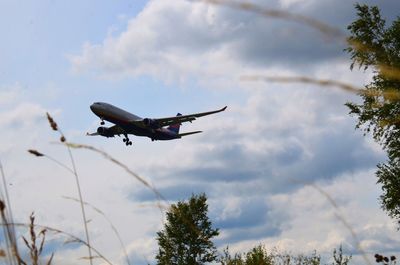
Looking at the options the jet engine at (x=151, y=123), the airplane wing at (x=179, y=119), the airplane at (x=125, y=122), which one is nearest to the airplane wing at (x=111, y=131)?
the airplane at (x=125, y=122)

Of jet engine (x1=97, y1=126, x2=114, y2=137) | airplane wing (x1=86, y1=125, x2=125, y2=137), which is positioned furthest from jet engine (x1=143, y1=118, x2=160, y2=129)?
jet engine (x1=97, y1=126, x2=114, y2=137)

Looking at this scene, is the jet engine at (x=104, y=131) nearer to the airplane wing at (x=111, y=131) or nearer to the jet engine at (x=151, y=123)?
the airplane wing at (x=111, y=131)

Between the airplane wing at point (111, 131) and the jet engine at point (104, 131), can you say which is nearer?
the jet engine at point (104, 131)

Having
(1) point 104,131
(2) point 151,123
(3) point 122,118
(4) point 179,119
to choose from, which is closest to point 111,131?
(1) point 104,131

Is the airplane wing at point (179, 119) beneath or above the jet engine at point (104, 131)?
beneath

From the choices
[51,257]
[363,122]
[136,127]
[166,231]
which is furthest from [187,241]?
[51,257]

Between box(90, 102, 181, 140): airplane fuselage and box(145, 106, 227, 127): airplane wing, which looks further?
box(90, 102, 181, 140): airplane fuselage

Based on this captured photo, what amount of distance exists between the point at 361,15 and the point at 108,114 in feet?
70.1

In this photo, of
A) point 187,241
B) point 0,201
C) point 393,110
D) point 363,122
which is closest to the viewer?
point 0,201

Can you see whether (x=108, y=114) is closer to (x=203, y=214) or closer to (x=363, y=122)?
(x=203, y=214)

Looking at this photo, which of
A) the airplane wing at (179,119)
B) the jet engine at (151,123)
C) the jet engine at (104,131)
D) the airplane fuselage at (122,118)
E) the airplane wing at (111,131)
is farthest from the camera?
the airplane wing at (111,131)

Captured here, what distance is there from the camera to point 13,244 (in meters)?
2.04

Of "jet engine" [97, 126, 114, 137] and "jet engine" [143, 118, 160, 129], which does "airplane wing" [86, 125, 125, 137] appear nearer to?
"jet engine" [97, 126, 114, 137]

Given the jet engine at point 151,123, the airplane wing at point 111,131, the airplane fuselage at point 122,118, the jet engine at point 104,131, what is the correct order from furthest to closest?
the airplane wing at point 111,131 → the jet engine at point 104,131 → the airplane fuselage at point 122,118 → the jet engine at point 151,123
